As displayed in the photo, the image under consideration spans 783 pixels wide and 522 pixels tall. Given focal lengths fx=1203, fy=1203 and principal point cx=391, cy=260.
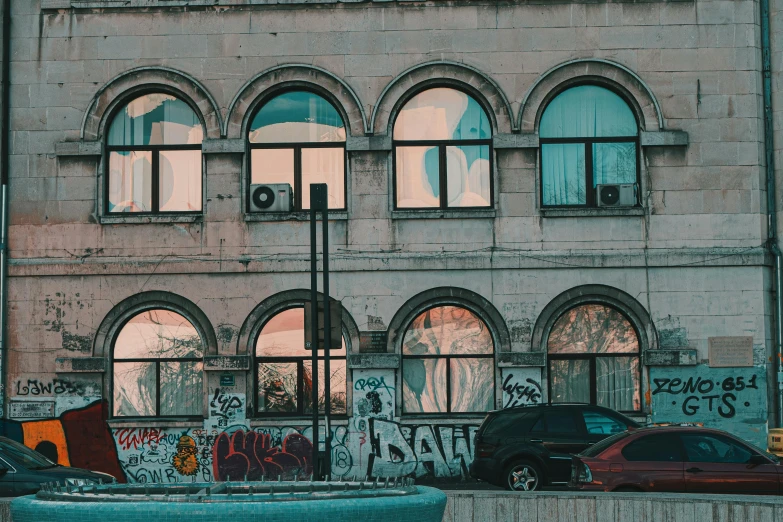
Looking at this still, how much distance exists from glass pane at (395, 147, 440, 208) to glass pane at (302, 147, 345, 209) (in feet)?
3.55

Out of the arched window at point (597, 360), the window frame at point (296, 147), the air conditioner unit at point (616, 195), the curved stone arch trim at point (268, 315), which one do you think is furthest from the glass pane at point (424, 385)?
the air conditioner unit at point (616, 195)

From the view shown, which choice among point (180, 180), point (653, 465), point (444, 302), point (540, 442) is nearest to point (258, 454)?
point (444, 302)

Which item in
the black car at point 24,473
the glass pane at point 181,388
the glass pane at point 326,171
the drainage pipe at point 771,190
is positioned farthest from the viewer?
the glass pane at point 326,171

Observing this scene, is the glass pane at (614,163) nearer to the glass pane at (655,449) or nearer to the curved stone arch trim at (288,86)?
the curved stone arch trim at (288,86)

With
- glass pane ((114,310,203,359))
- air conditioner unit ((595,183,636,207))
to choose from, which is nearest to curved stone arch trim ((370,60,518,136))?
air conditioner unit ((595,183,636,207))

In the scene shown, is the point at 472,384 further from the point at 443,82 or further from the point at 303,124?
the point at 303,124

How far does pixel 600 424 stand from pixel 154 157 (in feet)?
32.4

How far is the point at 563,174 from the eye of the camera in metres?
22.7

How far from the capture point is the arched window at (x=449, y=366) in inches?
885

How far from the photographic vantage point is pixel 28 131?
22859 millimetres

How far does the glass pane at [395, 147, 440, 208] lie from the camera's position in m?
22.8

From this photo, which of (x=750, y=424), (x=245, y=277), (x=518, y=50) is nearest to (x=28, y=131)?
(x=245, y=277)

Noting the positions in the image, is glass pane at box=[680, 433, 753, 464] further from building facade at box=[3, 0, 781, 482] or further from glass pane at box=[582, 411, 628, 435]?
building facade at box=[3, 0, 781, 482]

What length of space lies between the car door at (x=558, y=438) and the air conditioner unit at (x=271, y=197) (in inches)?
258
